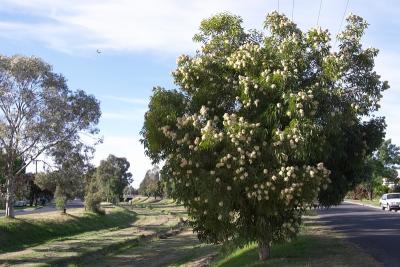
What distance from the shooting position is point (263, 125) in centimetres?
1447

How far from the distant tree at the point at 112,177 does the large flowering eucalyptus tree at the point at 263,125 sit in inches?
3242

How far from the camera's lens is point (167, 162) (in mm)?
15422

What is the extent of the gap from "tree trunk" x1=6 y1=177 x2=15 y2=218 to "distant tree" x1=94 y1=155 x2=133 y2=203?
169 ft

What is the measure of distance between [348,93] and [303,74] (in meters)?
1.29

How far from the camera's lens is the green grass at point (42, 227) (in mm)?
37941

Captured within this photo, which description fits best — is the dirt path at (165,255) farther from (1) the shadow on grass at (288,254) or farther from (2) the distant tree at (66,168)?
(2) the distant tree at (66,168)

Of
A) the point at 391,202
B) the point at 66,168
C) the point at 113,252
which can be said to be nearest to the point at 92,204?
the point at 66,168

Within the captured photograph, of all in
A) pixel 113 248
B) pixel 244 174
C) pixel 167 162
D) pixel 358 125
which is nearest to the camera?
pixel 244 174

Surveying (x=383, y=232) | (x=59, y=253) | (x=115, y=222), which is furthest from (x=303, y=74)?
(x=115, y=222)

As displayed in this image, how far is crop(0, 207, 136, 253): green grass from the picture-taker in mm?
37941

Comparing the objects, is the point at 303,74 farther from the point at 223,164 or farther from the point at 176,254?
the point at 176,254

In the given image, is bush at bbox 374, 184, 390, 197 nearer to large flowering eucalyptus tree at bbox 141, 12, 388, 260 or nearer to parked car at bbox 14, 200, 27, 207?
parked car at bbox 14, 200, 27, 207

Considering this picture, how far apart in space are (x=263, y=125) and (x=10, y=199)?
33.8 m

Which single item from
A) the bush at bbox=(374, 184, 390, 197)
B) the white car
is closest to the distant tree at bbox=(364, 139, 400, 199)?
the bush at bbox=(374, 184, 390, 197)
